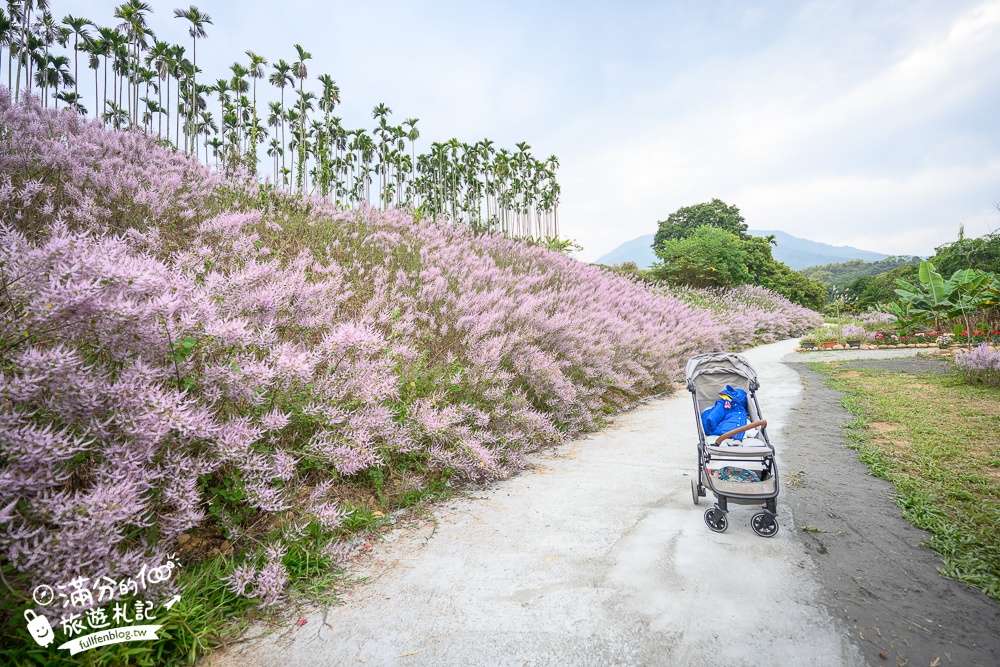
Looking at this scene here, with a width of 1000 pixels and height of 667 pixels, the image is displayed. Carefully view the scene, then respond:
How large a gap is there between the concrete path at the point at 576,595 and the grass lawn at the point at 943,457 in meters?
0.99

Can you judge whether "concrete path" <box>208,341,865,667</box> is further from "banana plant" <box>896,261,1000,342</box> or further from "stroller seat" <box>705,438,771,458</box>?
"banana plant" <box>896,261,1000,342</box>

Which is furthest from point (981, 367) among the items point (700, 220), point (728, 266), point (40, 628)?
point (700, 220)

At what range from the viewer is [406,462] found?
4398 millimetres

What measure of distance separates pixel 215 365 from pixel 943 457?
22.9ft

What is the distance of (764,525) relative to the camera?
341 centimetres

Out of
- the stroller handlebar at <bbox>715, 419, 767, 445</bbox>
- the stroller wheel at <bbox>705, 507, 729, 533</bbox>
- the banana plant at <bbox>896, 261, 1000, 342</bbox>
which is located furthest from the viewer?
the banana plant at <bbox>896, 261, 1000, 342</bbox>

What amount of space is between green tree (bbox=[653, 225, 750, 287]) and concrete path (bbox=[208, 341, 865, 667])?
2509 centimetres

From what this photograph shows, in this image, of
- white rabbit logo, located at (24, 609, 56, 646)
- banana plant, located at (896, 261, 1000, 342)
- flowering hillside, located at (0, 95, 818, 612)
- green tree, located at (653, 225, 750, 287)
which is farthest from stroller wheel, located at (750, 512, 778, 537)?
green tree, located at (653, 225, 750, 287)

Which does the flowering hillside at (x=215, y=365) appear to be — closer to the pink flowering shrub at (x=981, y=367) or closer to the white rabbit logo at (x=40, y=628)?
the white rabbit logo at (x=40, y=628)

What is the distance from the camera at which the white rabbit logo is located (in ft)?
6.37

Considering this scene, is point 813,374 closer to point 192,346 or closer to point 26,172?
point 192,346

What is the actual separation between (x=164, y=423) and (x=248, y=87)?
43.7m

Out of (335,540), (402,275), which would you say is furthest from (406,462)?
(402,275)

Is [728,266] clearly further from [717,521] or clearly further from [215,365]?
[215,365]
